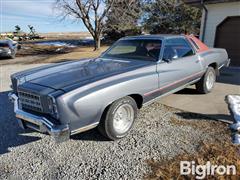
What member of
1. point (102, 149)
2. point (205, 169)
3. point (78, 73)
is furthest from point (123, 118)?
point (205, 169)

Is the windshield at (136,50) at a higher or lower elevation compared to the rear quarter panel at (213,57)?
higher

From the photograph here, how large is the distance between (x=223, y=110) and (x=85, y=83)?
313 centimetres

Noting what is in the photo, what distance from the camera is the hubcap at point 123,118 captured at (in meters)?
3.58

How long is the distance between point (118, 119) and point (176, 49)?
2.16 m

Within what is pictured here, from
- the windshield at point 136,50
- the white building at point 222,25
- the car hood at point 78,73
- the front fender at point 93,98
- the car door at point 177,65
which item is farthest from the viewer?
the white building at point 222,25

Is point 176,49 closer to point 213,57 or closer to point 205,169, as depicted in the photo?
point 213,57

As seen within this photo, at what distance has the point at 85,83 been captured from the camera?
3.18 meters

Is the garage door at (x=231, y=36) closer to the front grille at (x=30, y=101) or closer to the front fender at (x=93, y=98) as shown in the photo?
the front fender at (x=93, y=98)

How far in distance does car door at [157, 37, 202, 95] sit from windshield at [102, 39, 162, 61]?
19 cm

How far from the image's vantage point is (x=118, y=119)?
12.0 feet

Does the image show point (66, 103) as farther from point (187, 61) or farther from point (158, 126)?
point (187, 61)

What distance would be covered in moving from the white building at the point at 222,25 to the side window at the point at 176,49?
578 centimetres

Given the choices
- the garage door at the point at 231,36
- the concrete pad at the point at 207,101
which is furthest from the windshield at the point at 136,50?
the garage door at the point at 231,36

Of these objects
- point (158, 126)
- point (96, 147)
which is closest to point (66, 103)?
point (96, 147)
